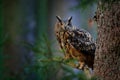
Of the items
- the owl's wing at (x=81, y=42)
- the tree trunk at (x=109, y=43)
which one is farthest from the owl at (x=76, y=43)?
the tree trunk at (x=109, y=43)

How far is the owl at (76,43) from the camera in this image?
9.55 feet

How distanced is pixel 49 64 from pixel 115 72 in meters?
0.30

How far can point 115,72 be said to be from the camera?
108 inches

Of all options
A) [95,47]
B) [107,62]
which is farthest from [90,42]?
[107,62]

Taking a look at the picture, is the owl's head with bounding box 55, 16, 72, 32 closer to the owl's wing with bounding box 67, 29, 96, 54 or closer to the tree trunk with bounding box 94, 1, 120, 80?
the owl's wing with bounding box 67, 29, 96, 54

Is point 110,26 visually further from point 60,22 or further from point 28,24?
point 28,24

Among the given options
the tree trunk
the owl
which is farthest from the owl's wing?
the tree trunk

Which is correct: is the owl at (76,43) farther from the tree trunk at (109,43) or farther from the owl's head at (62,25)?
the tree trunk at (109,43)

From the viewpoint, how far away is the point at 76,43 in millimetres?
2916

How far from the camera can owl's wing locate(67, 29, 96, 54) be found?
292 cm

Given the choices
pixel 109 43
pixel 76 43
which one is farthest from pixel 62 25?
pixel 109 43

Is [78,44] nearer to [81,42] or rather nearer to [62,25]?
[81,42]

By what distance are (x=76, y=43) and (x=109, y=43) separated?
222 mm

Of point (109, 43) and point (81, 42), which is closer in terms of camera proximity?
point (109, 43)
